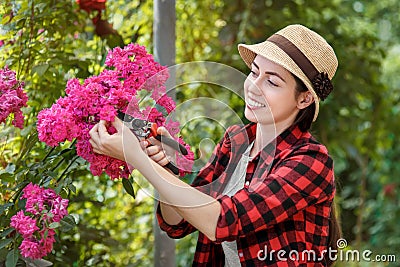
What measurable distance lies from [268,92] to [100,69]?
2.63 feet

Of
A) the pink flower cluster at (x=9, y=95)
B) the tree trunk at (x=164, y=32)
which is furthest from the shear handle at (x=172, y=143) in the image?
the tree trunk at (x=164, y=32)

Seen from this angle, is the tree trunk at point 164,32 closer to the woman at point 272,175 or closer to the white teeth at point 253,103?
the woman at point 272,175

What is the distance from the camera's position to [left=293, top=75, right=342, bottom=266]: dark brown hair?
150cm

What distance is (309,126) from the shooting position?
1.57m

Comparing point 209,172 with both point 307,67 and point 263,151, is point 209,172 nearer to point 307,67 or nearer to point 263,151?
point 263,151

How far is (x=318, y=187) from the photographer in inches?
57.7

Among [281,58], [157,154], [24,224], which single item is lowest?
[24,224]

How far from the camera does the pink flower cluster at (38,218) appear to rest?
4.70 feet

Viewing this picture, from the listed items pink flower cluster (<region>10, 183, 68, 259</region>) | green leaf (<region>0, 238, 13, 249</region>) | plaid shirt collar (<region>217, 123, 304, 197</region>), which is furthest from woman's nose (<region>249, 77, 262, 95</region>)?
green leaf (<region>0, 238, 13, 249</region>)

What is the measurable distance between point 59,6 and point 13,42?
0.68ft

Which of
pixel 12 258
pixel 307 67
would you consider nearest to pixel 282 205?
pixel 307 67

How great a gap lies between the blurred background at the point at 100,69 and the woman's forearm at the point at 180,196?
23 cm

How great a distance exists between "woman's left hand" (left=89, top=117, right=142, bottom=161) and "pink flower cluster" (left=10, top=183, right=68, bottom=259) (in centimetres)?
19

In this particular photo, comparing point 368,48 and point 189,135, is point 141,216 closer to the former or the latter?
point 189,135
